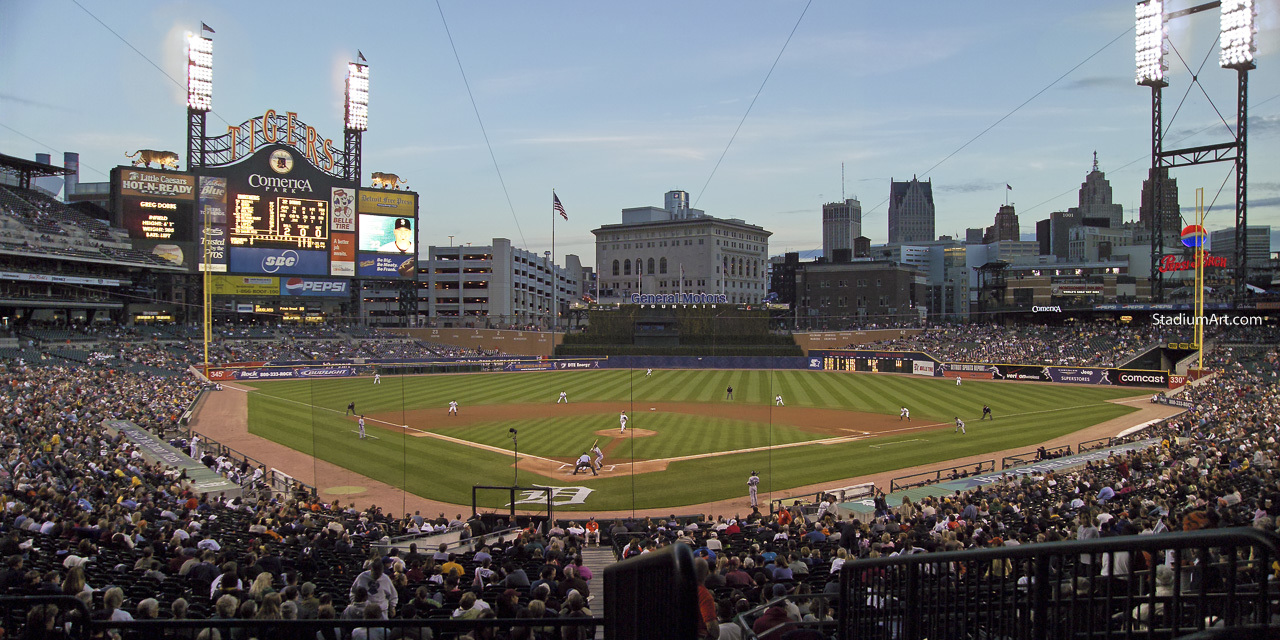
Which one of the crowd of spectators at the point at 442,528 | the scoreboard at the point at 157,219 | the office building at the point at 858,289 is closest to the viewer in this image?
the crowd of spectators at the point at 442,528

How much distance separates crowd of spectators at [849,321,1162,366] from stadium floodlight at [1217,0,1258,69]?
2148 cm

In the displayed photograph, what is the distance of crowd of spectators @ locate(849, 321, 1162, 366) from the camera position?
58.7 meters

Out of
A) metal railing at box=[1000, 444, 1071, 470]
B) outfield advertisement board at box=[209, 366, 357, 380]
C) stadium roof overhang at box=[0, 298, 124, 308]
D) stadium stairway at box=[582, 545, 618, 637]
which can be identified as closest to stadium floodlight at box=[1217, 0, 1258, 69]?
metal railing at box=[1000, 444, 1071, 470]

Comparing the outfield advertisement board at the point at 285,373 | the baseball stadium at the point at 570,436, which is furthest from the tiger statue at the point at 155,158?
the outfield advertisement board at the point at 285,373

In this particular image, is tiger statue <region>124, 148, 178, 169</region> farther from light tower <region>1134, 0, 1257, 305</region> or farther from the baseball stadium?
light tower <region>1134, 0, 1257, 305</region>

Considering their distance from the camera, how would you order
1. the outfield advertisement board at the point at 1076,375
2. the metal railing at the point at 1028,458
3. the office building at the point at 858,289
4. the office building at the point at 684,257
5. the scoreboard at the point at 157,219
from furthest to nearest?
1. the office building at the point at 684,257
2. the office building at the point at 858,289
3. the scoreboard at the point at 157,219
4. the outfield advertisement board at the point at 1076,375
5. the metal railing at the point at 1028,458

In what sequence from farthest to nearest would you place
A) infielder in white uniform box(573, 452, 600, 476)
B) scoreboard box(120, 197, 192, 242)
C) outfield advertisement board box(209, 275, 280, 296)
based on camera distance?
outfield advertisement board box(209, 275, 280, 296) → scoreboard box(120, 197, 192, 242) → infielder in white uniform box(573, 452, 600, 476)

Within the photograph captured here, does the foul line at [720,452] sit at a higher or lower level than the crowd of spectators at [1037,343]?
lower

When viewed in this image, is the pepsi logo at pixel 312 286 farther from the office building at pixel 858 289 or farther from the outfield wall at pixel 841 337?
the office building at pixel 858 289

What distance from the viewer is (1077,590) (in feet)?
9.93

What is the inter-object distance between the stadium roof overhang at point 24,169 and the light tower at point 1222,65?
9892 cm

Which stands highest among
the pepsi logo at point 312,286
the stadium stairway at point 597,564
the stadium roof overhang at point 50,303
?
the pepsi logo at point 312,286

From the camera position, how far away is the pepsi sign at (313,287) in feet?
243

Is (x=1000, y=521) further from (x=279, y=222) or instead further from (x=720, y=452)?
(x=279, y=222)
